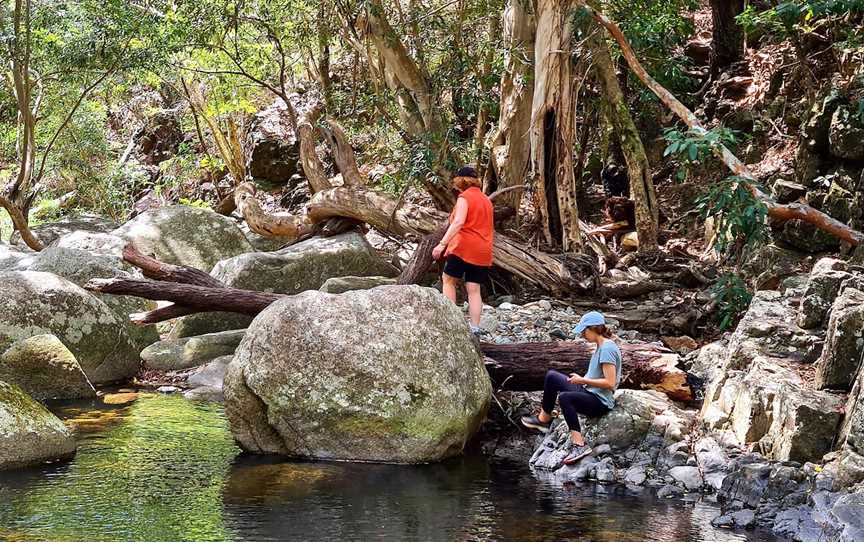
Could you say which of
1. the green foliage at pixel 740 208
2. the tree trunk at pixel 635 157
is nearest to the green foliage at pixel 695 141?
the green foliage at pixel 740 208

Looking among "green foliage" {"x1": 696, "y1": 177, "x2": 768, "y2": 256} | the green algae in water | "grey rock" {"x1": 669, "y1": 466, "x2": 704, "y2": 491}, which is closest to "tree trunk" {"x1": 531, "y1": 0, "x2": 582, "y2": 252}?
"green foliage" {"x1": 696, "y1": 177, "x2": 768, "y2": 256}

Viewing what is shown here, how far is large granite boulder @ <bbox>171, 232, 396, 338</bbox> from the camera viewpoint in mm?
12852

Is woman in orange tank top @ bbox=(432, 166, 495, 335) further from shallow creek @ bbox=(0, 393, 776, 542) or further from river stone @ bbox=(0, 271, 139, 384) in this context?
river stone @ bbox=(0, 271, 139, 384)

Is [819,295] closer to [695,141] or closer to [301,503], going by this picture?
[695,141]

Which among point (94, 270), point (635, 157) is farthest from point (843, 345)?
point (94, 270)

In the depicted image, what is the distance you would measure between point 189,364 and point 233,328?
122cm

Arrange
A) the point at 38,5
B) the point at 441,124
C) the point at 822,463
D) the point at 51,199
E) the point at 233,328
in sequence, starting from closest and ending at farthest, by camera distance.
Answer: the point at 822,463 → the point at 233,328 → the point at 441,124 → the point at 38,5 → the point at 51,199

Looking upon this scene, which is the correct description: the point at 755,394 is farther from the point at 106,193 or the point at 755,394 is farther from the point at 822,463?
the point at 106,193

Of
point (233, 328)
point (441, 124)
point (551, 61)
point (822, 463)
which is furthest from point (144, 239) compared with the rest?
point (822, 463)

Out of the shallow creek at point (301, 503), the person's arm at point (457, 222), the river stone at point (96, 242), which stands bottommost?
the shallow creek at point (301, 503)

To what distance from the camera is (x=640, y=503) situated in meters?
6.71

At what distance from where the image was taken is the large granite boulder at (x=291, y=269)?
42.2ft

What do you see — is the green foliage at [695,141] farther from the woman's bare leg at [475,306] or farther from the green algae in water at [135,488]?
the green algae in water at [135,488]

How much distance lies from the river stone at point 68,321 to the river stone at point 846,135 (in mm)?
9505
